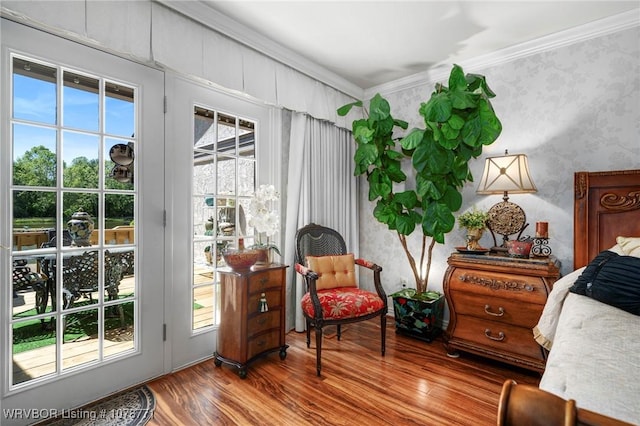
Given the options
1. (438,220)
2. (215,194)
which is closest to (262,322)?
(215,194)

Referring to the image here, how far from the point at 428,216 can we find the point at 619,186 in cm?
132

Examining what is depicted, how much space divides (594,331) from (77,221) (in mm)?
2605

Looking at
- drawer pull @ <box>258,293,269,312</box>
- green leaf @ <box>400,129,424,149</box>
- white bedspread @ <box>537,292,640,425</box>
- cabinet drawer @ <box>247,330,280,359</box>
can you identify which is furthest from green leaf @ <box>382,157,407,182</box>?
white bedspread @ <box>537,292,640,425</box>

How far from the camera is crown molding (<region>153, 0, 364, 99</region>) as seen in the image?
218 centimetres

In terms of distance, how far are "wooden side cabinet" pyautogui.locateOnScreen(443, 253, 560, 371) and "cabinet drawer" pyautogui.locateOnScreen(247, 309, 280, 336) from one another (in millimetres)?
1398

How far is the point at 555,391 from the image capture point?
79 cm

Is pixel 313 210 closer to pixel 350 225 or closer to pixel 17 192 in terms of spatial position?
pixel 350 225

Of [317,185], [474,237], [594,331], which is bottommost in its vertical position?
[594,331]

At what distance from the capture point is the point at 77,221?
1940mm

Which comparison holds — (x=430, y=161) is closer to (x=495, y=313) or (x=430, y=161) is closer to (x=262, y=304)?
(x=495, y=313)

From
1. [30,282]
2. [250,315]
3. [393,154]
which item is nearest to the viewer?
[30,282]

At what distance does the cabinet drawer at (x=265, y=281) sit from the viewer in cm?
236

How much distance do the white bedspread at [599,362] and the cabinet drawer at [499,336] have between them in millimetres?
946

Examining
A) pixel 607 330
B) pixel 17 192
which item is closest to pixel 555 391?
pixel 607 330
